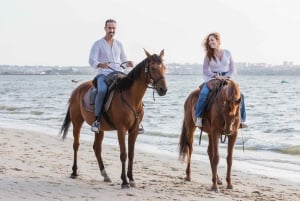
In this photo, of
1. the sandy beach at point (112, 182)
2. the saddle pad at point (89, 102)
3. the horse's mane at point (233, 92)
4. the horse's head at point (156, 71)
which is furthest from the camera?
the saddle pad at point (89, 102)

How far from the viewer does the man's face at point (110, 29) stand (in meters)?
Answer: 9.45

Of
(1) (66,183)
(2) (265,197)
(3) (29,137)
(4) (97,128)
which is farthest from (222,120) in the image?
(3) (29,137)

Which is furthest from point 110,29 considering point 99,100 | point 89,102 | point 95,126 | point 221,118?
point 221,118

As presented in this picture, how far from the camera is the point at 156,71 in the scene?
8.48m

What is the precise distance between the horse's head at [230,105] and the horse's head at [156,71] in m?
1.03

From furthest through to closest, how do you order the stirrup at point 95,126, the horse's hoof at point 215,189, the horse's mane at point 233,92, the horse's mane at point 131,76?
the stirrup at point 95,126 → the horse's hoof at point 215,189 → the horse's mane at point 131,76 → the horse's mane at point 233,92

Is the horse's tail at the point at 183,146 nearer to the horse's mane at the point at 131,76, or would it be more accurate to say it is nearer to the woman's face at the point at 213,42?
the woman's face at the point at 213,42

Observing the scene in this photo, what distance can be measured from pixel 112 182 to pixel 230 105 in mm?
2548

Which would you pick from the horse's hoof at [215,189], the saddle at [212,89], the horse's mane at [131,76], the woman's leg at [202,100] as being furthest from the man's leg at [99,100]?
the horse's hoof at [215,189]

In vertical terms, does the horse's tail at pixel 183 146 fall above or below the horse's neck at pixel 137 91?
below

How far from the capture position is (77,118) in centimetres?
1039

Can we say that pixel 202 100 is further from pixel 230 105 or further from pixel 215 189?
pixel 215 189

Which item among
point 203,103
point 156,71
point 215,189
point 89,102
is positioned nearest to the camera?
point 156,71

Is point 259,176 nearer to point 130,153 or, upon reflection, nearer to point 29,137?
point 130,153
